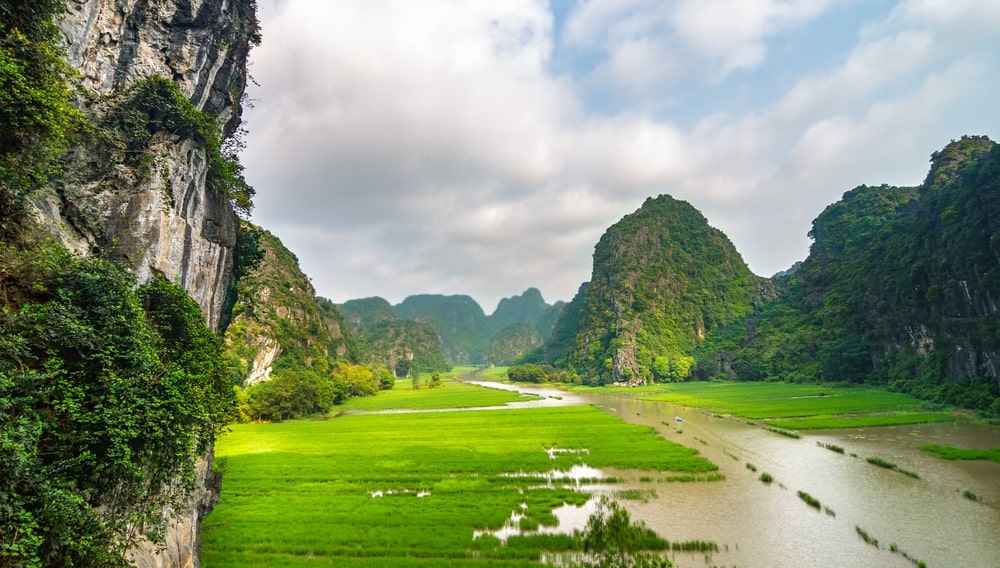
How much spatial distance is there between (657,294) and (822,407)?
7633cm

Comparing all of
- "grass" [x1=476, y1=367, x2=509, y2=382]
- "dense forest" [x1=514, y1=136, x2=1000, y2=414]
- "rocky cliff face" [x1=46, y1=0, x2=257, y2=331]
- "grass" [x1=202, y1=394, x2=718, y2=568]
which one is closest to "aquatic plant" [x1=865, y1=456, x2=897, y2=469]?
"grass" [x1=202, y1=394, x2=718, y2=568]

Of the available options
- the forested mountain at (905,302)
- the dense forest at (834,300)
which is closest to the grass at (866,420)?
the forested mountain at (905,302)

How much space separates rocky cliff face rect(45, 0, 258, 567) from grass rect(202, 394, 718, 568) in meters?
2.53

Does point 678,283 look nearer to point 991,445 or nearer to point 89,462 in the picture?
point 991,445

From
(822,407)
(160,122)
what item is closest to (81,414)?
(160,122)

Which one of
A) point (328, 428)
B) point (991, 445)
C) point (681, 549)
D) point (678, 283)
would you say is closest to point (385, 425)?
point (328, 428)

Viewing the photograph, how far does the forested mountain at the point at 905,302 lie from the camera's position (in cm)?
3916

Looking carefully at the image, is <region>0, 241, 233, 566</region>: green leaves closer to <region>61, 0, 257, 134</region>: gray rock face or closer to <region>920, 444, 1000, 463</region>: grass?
<region>61, 0, 257, 134</region>: gray rock face

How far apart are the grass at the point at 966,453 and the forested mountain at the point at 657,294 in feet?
229

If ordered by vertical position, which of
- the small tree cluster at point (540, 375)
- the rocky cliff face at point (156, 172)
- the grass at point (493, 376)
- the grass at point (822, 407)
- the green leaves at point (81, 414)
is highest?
the rocky cliff face at point (156, 172)

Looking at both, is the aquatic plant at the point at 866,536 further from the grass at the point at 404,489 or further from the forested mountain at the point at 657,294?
the forested mountain at the point at 657,294

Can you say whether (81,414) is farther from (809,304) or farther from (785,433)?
(809,304)

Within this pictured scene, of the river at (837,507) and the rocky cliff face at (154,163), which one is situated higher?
the rocky cliff face at (154,163)

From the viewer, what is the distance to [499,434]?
32094mm
